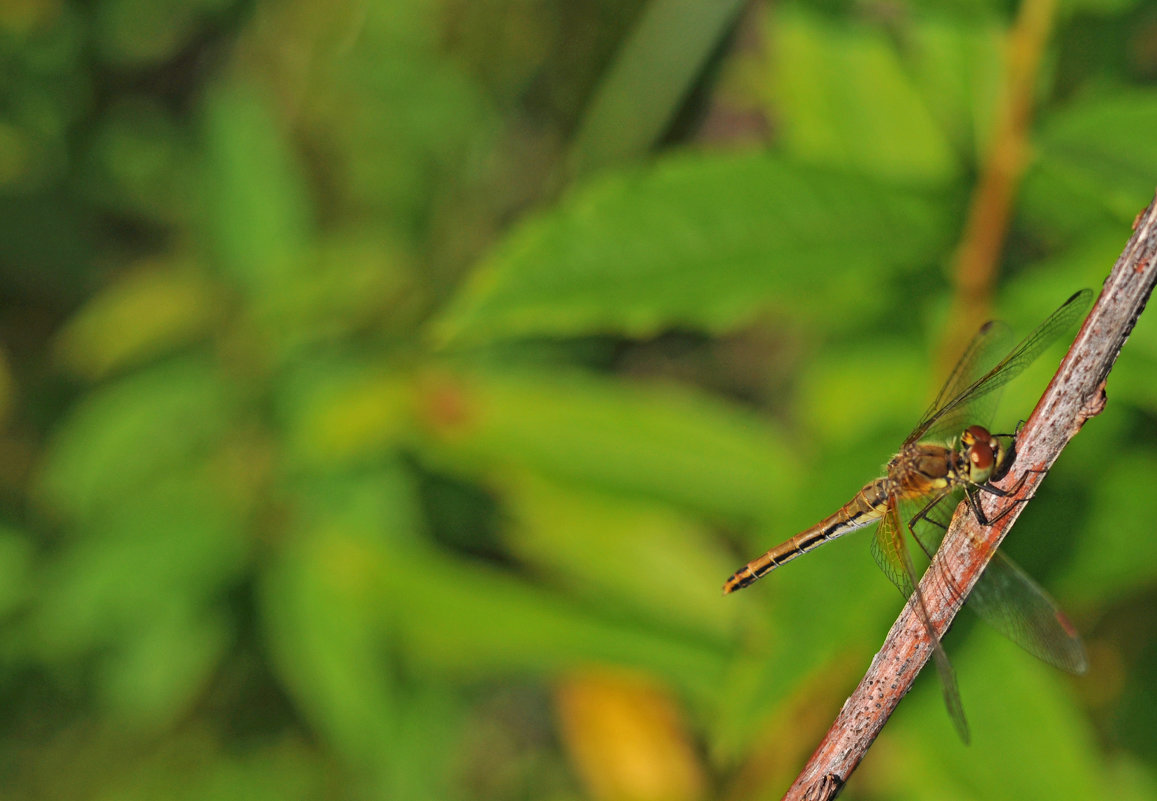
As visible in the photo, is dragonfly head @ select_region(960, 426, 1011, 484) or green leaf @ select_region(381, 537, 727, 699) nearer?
dragonfly head @ select_region(960, 426, 1011, 484)

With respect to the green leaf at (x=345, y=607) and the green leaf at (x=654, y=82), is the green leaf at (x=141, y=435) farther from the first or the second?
the green leaf at (x=654, y=82)

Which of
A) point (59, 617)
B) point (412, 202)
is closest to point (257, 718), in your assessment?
point (59, 617)

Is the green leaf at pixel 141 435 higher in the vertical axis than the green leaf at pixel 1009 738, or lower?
lower

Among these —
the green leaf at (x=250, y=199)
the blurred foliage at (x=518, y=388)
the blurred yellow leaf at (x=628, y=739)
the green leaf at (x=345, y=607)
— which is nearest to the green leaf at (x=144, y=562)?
the blurred foliage at (x=518, y=388)

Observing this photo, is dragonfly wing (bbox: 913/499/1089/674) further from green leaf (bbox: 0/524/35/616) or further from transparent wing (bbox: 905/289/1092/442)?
green leaf (bbox: 0/524/35/616)

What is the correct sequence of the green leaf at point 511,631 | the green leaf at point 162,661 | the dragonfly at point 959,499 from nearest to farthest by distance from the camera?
the dragonfly at point 959,499
the green leaf at point 511,631
the green leaf at point 162,661

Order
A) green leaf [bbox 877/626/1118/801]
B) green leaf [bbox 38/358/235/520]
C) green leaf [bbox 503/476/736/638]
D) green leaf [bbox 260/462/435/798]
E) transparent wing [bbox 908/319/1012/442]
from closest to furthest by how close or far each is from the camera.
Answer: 1. transparent wing [bbox 908/319/1012/442]
2. green leaf [bbox 877/626/1118/801]
3. green leaf [bbox 503/476/736/638]
4. green leaf [bbox 260/462/435/798]
5. green leaf [bbox 38/358/235/520]

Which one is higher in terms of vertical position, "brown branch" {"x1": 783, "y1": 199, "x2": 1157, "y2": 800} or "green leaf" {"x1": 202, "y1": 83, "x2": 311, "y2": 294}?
"brown branch" {"x1": 783, "y1": 199, "x2": 1157, "y2": 800}

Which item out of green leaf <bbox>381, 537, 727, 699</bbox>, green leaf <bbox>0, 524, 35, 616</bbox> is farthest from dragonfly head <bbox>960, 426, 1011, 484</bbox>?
green leaf <bbox>0, 524, 35, 616</bbox>
